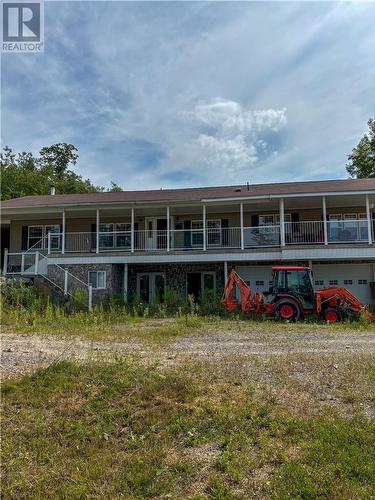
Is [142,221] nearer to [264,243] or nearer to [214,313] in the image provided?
[264,243]

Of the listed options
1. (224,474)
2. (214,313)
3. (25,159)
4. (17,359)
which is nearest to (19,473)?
(224,474)

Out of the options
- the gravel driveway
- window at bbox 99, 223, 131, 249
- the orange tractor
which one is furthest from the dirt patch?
window at bbox 99, 223, 131, 249

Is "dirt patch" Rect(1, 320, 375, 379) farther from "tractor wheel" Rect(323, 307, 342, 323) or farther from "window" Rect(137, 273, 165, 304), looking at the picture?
"window" Rect(137, 273, 165, 304)

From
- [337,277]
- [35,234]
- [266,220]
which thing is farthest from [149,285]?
[337,277]

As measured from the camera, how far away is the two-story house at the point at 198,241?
760 inches

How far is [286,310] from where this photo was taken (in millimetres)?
15414

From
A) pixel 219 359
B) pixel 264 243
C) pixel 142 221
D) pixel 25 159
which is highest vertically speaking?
pixel 25 159

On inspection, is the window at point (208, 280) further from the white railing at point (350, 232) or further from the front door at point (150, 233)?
the white railing at point (350, 232)

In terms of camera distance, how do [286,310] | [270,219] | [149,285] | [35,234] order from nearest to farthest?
[286,310], [149,285], [270,219], [35,234]

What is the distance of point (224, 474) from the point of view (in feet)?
14.1

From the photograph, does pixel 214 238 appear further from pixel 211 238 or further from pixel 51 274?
pixel 51 274

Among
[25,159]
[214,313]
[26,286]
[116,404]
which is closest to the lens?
[116,404]

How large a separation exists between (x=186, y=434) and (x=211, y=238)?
689 inches

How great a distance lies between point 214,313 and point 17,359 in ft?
31.2
